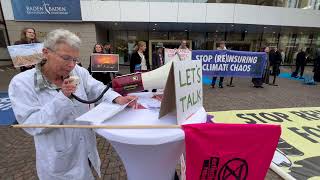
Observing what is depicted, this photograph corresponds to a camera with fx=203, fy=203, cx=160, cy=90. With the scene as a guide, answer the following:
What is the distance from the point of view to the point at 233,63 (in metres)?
8.25

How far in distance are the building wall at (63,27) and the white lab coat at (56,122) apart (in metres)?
12.1

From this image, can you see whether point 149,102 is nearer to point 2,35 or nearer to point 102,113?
point 102,113

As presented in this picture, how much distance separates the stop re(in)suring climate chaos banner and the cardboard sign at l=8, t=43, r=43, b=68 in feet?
18.5

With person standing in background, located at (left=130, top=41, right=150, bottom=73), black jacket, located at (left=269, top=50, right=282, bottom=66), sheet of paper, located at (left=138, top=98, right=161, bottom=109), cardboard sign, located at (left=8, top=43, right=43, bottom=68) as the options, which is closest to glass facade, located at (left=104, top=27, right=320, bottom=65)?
black jacket, located at (left=269, top=50, right=282, bottom=66)

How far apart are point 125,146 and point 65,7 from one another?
1328 centimetres

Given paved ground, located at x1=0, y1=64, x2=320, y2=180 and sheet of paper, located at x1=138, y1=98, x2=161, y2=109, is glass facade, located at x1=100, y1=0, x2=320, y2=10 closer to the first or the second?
paved ground, located at x1=0, y1=64, x2=320, y2=180

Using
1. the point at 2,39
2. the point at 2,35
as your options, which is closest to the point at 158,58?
the point at 2,35

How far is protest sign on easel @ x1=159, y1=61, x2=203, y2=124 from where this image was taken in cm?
142

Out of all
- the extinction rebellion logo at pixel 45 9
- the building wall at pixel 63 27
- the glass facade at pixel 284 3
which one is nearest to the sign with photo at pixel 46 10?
the extinction rebellion logo at pixel 45 9

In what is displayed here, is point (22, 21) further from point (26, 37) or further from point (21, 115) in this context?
point (21, 115)

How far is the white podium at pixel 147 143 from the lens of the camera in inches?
55.9

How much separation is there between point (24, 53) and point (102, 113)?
345 centimetres

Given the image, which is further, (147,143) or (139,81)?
(139,81)

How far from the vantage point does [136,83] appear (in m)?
1.95
